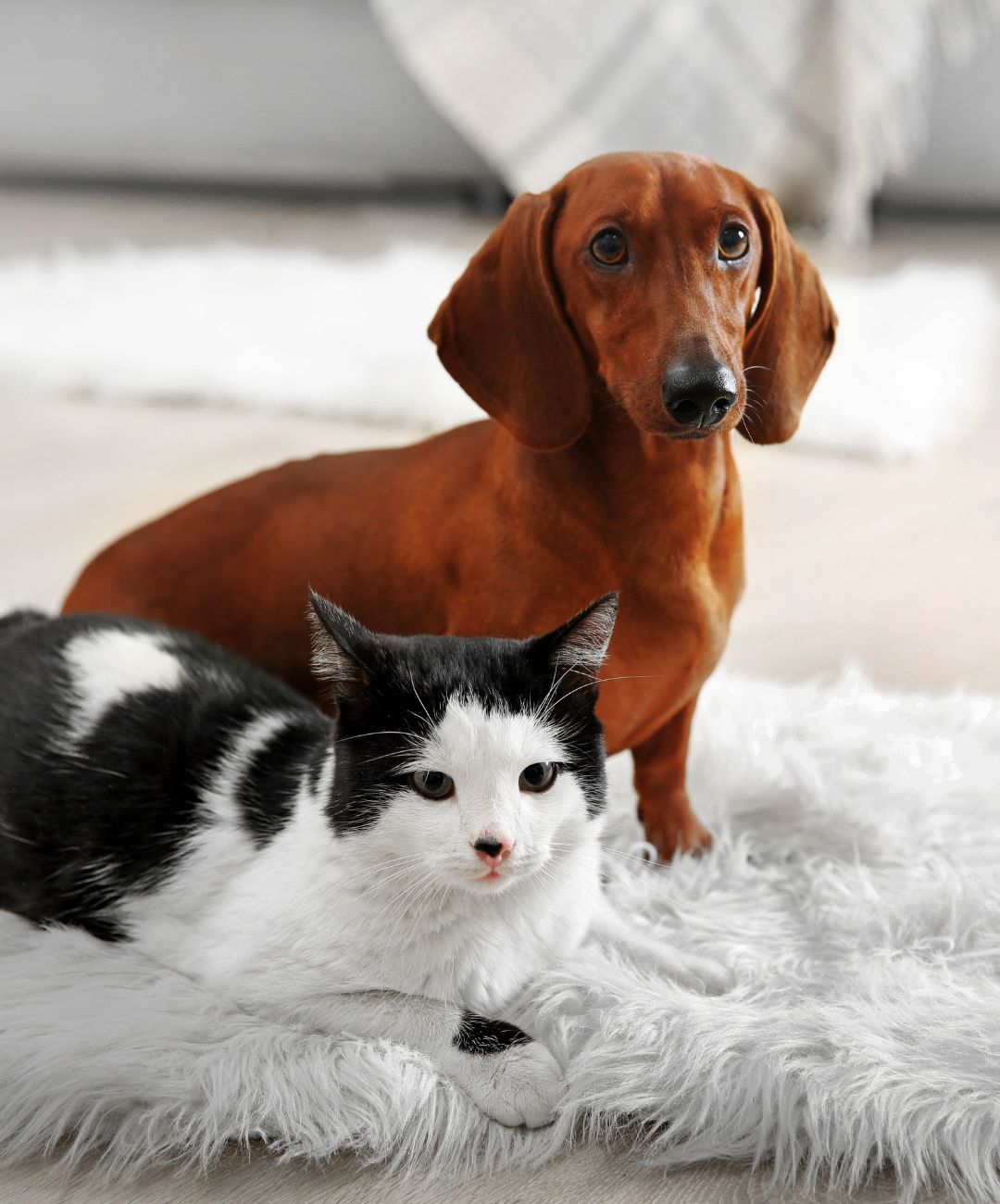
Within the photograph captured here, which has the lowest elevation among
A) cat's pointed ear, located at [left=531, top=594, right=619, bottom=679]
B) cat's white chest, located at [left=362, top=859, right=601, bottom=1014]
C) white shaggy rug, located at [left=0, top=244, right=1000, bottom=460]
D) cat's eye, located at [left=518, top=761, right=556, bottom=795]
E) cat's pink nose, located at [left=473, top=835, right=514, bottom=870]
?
cat's white chest, located at [left=362, top=859, right=601, bottom=1014]

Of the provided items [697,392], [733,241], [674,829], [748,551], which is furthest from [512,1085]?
[748,551]

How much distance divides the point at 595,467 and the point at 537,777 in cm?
24

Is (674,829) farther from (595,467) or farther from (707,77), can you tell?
(707,77)

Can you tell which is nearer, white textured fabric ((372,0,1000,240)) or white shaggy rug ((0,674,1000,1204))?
white shaggy rug ((0,674,1000,1204))

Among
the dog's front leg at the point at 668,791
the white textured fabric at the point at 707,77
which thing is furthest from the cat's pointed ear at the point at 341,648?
the white textured fabric at the point at 707,77

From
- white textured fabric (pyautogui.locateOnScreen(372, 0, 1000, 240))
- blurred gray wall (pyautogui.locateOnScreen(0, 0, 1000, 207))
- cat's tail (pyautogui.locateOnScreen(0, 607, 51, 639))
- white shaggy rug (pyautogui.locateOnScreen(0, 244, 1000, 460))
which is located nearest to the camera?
cat's tail (pyautogui.locateOnScreen(0, 607, 51, 639))

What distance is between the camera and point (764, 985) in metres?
0.89

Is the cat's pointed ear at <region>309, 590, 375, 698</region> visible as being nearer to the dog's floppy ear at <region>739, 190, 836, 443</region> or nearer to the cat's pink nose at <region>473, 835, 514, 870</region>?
the cat's pink nose at <region>473, 835, 514, 870</region>

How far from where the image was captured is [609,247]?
85cm

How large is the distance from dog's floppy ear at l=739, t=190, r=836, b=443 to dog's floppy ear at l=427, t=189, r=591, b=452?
0.12m

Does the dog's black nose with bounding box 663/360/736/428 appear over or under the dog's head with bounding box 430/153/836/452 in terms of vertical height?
under

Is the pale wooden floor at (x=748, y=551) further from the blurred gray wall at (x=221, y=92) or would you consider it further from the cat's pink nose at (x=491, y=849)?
the blurred gray wall at (x=221, y=92)

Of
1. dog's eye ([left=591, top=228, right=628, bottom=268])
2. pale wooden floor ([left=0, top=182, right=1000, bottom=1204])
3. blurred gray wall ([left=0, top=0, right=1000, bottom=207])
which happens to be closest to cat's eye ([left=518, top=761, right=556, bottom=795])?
pale wooden floor ([left=0, top=182, right=1000, bottom=1204])

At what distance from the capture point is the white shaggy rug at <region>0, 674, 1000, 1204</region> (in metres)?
0.77
